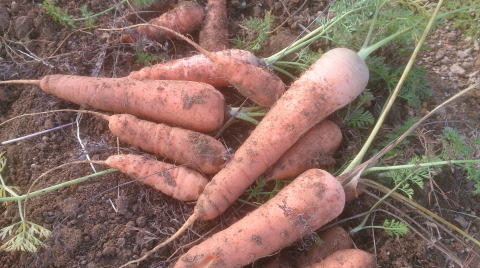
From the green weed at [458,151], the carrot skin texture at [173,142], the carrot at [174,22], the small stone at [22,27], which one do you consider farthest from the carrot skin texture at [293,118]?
the small stone at [22,27]

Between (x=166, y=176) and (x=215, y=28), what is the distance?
1.05m

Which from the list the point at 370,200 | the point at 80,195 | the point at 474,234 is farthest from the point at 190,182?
the point at 474,234

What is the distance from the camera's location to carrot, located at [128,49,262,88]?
2.45 m

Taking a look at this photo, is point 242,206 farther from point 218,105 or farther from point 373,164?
point 373,164

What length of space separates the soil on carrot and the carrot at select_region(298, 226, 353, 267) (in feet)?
→ 0.20

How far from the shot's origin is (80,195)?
2180mm

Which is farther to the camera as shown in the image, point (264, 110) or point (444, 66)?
point (444, 66)

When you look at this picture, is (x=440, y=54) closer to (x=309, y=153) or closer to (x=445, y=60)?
(x=445, y=60)

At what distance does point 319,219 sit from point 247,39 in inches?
50.8

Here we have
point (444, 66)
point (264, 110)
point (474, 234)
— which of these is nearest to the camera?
point (474, 234)

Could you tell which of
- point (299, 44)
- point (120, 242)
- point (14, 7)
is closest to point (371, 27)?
point (299, 44)

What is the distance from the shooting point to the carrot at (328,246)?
2.00 metres

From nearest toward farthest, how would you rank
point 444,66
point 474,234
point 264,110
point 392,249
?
1. point 392,249
2. point 474,234
3. point 264,110
4. point 444,66

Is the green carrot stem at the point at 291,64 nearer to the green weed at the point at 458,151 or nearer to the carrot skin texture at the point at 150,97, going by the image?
the carrot skin texture at the point at 150,97
